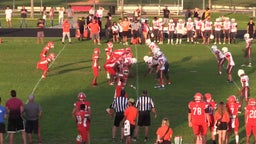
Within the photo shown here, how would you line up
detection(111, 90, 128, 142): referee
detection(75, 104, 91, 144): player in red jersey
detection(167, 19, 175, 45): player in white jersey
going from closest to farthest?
detection(75, 104, 91, 144): player in red jersey
detection(111, 90, 128, 142): referee
detection(167, 19, 175, 45): player in white jersey

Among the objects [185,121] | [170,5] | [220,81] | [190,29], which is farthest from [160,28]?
[170,5]

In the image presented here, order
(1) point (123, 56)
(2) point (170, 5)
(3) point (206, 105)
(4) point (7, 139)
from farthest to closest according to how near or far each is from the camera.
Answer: (2) point (170, 5)
(1) point (123, 56)
(4) point (7, 139)
(3) point (206, 105)

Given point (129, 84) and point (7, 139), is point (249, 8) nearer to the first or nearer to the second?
point (129, 84)

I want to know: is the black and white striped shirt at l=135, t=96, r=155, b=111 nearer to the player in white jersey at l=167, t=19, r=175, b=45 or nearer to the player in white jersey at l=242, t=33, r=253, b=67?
the player in white jersey at l=242, t=33, r=253, b=67

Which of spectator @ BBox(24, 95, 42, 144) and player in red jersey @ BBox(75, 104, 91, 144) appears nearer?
player in red jersey @ BBox(75, 104, 91, 144)

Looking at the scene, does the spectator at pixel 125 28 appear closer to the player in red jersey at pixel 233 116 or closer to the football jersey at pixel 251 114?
the player in red jersey at pixel 233 116

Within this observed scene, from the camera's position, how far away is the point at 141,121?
20.5 m

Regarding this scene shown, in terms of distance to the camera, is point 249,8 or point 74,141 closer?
point 74,141

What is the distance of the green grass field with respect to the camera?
22094 mm

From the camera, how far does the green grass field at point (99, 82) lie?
22094 mm

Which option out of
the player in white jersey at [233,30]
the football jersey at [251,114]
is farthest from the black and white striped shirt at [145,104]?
the player in white jersey at [233,30]

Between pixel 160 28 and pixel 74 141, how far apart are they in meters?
23.0

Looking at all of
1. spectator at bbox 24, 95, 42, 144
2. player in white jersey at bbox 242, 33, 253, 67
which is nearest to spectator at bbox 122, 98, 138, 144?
spectator at bbox 24, 95, 42, 144

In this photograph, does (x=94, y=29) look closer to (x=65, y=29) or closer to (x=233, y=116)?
(x=65, y=29)
